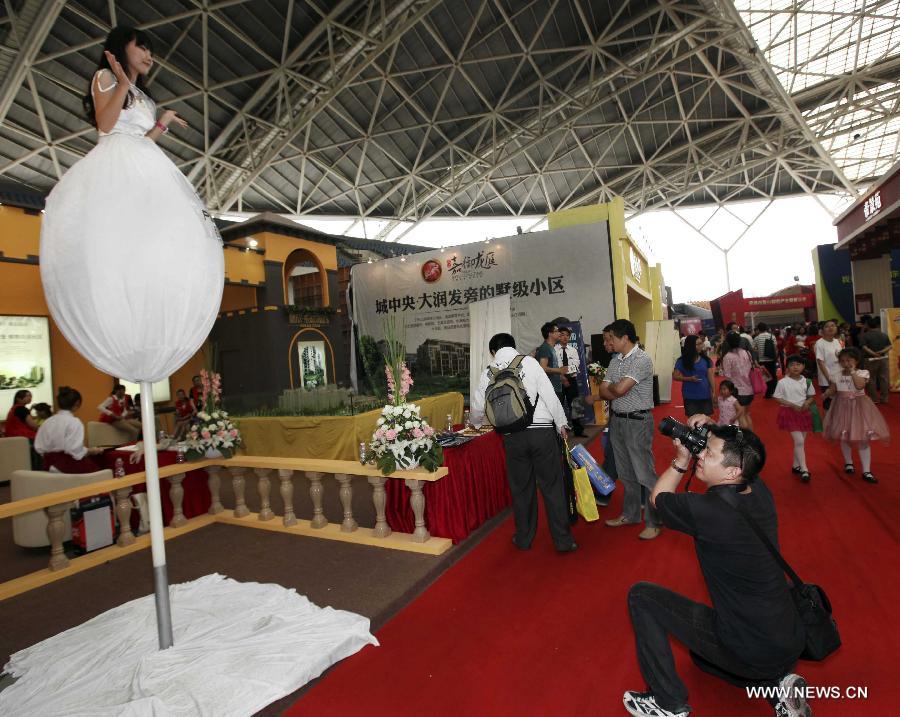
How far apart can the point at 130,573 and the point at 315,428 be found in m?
2.37

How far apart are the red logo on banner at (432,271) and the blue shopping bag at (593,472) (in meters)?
6.50

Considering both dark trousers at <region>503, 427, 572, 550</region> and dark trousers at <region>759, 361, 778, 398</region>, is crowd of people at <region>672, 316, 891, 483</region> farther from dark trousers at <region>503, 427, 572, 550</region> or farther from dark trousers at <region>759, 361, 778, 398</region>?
dark trousers at <region>759, 361, 778, 398</region>

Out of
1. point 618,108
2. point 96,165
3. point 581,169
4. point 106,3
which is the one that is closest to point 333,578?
point 96,165

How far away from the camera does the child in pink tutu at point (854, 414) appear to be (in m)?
3.81

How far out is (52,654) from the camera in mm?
2393

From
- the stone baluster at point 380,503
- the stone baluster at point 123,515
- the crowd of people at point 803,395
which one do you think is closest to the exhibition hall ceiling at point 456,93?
the stone baluster at point 123,515

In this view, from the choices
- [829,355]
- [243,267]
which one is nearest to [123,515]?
[829,355]

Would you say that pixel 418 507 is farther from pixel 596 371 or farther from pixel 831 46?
pixel 831 46

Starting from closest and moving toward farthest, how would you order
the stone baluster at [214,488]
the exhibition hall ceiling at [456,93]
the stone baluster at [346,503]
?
the stone baluster at [346,503] → the stone baluster at [214,488] → the exhibition hall ceiling at [456,93]

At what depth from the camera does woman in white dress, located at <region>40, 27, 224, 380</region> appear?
1.95 m

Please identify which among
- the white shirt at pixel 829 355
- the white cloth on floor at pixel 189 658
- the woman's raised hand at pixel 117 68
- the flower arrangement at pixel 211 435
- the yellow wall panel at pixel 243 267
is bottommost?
the white cloth on floor at pixel 189 658

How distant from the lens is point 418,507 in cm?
342

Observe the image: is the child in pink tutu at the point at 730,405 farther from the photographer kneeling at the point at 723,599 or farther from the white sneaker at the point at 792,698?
the white sneaker at the point at 792,698

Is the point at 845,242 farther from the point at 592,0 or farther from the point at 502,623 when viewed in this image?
the point at 502,623
